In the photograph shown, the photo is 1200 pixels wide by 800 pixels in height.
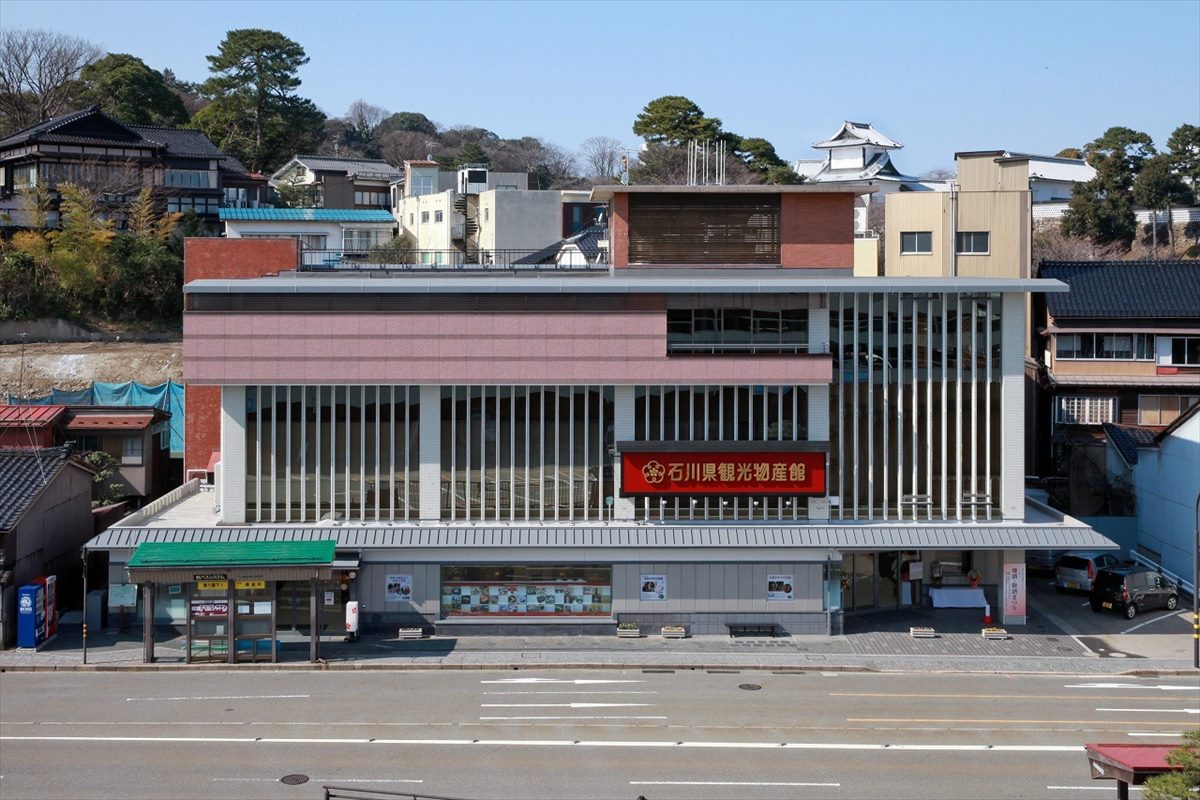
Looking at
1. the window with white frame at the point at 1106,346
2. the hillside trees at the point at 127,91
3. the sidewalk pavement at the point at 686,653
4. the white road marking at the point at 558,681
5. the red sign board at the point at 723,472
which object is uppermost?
the hillside trees at the point at 127,91

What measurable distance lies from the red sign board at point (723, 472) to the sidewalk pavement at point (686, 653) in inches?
181

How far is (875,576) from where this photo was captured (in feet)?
138

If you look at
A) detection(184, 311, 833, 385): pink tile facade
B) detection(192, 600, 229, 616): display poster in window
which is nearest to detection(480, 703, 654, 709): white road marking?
detection(192, 600, 229, 616): display poster in window

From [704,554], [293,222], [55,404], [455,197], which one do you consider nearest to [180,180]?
[293,222]

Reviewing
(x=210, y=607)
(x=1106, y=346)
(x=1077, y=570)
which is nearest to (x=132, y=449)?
(x=210, y=607)

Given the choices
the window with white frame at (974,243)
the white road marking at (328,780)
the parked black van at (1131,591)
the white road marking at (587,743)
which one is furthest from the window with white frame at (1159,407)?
the white road marking at (328,780)

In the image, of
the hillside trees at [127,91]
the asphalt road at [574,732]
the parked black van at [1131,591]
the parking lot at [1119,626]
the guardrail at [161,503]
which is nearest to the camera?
the asphalt road at [574,732]

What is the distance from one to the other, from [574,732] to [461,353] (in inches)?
535

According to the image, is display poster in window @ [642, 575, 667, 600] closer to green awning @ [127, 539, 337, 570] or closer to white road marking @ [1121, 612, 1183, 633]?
green awning @ [127, 539, 337, 570]

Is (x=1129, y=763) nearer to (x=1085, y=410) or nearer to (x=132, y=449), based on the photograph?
(x=1085, y=410)

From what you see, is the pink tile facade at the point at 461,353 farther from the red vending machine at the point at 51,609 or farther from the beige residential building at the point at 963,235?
the beige residential building at the point at 963,235

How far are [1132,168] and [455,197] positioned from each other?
53010mm

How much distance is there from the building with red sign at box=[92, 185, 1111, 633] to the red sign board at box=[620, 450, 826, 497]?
7cm

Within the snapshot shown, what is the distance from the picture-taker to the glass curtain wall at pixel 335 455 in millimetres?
39938
